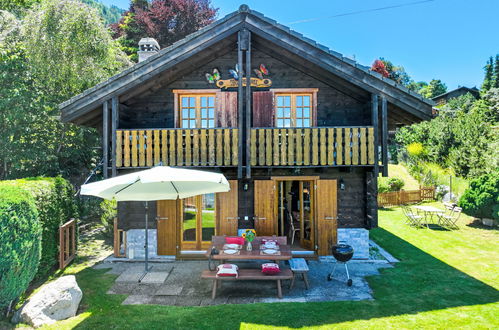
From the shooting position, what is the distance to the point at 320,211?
30.7ft

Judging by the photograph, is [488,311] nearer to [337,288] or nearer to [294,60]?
[337,288]

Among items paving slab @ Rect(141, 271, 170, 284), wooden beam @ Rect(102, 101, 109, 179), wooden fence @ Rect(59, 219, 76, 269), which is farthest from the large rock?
wooden beam @ Rect(102, 101, 109, 179)

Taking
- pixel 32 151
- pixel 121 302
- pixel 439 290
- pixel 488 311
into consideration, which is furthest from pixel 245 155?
pixel 32 151

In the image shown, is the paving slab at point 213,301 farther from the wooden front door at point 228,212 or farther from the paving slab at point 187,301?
the wooden front door at point 228,212

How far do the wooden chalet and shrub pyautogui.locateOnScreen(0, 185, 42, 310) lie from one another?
262 cm

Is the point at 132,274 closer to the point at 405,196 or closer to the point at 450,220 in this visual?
the point at 450,220

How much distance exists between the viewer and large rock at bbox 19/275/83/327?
5.53 metres

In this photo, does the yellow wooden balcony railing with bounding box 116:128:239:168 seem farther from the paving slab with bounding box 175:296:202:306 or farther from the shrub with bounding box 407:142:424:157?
the shrub with bounding box 407:142:424:157

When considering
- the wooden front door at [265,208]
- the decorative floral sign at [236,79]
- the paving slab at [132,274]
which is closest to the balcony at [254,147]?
the wooden front door at [265,208]

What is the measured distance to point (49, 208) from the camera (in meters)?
8.01

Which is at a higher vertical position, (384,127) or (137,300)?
(384,127)

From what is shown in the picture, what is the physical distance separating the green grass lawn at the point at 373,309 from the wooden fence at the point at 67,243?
0.36m

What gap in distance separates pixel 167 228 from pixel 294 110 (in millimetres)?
5626

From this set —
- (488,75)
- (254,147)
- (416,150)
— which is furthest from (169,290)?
(488,75)
